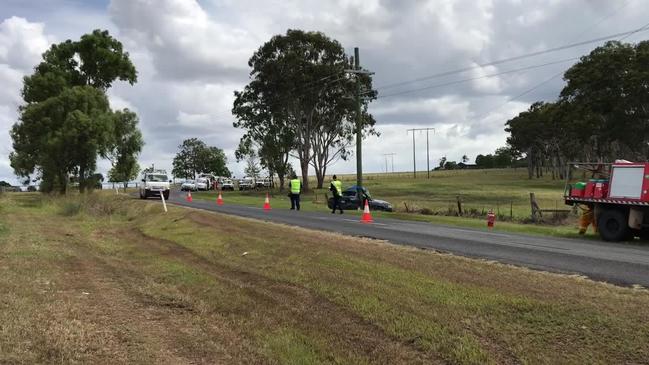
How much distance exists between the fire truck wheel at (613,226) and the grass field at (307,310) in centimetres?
1049

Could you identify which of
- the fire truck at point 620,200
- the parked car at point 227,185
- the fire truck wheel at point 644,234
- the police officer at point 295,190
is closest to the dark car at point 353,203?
the police officer at point 295,190

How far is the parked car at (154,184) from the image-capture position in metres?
40.1

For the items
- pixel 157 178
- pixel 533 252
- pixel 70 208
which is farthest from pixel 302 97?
pixel 533 252

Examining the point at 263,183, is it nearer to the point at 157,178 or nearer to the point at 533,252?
the point at 157,178

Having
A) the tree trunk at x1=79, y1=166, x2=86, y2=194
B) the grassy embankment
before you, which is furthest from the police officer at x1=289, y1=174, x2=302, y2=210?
the tree trunk at x1=79, y1=166, x2=86, y2=194

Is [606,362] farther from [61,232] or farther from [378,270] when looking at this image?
[61,232]

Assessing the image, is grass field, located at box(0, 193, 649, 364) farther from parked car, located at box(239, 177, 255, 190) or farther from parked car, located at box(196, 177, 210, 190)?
parked car, located at box(239, 177, 255, 190)

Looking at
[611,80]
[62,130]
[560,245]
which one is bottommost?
[560,245]

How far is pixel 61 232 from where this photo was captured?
58.9 feet

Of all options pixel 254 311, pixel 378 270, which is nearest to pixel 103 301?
pixel 254 311

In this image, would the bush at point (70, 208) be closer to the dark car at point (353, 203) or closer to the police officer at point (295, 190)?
the police officer at point (295, 190)

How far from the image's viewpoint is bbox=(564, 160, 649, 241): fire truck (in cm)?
1888

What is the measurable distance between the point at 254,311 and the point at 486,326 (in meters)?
2.78

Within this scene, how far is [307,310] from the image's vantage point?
284 inches
